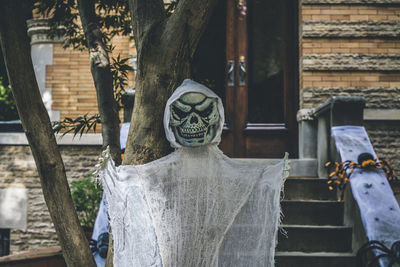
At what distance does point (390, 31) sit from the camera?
655cm

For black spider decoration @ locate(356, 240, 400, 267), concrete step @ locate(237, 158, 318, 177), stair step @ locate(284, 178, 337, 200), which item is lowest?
black spider decoration @ locate(356, 240, 400, 267)

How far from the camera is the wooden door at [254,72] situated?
22.3 ft

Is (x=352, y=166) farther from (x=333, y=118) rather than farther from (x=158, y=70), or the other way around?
(x=158, y=70)

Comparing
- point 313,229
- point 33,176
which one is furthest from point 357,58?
point 33,176

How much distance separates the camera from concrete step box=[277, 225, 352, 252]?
450 cm

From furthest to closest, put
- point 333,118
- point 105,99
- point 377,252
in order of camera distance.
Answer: point 333,118 < point 377,252 < point 105,99

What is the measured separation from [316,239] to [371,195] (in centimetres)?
68

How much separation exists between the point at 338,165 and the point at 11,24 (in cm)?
334

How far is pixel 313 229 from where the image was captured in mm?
4512

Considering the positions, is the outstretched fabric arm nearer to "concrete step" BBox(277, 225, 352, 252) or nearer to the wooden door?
Result: "concrete step" BBox(277, 225, 352, 252)

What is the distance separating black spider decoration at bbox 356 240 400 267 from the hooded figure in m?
1.27

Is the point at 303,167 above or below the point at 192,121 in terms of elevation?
below

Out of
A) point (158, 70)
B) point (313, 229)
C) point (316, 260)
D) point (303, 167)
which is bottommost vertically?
point (316, 260)

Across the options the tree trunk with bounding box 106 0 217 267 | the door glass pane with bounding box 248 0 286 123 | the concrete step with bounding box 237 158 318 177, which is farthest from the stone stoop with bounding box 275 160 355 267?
the door glass pane with bounding box 248 0 286 123
